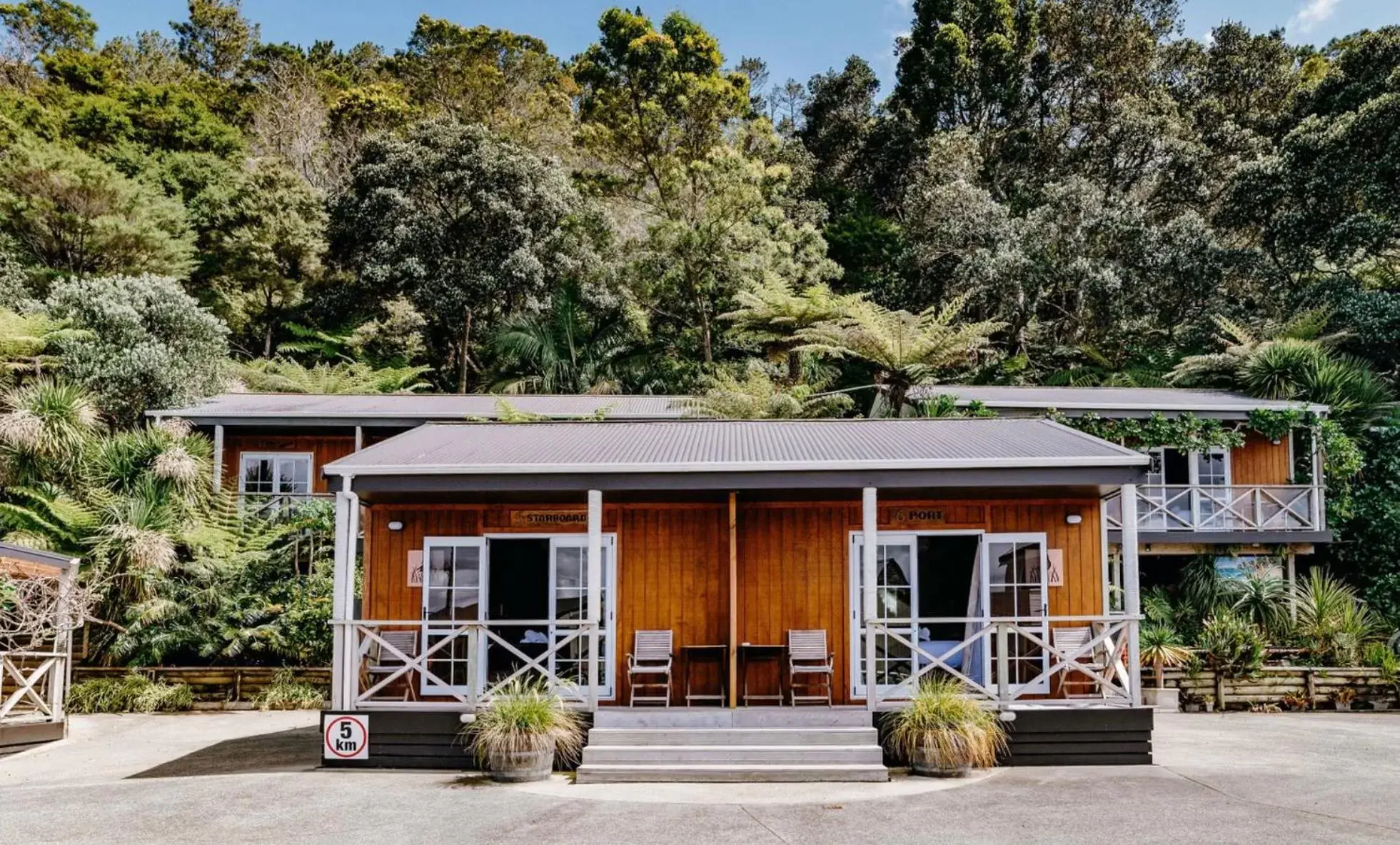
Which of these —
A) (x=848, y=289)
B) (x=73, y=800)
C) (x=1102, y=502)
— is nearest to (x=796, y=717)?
(x=1102, y=502)

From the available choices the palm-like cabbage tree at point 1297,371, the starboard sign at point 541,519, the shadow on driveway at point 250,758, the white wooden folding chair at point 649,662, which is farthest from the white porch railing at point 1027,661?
the palm-like cabbage tree at point 1297,371

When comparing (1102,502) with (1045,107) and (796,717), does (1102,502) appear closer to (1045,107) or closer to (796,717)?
(796,717)

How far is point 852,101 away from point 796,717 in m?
33.1

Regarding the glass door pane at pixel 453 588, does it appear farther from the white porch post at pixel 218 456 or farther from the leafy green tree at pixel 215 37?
the leafy green tree at pixel 215 37

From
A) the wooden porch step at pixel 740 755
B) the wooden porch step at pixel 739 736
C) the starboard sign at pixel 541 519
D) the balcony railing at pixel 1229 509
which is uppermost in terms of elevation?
the balcony railing at pixel 1229 509

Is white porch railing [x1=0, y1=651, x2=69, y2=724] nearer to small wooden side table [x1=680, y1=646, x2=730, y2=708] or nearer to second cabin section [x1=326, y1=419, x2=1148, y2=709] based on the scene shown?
second cabin section [x1=326, y1=419, x2=1148, y2=709]

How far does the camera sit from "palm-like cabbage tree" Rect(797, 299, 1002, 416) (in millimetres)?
19797

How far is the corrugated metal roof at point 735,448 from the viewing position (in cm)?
1057

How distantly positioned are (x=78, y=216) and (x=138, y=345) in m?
9.10

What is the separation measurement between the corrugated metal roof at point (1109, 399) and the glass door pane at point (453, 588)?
10627mm

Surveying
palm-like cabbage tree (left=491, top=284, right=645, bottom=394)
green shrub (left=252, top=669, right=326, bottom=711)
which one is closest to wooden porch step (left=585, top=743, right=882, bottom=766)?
green shrub (left=252, top=669, right=326, bottom=711)

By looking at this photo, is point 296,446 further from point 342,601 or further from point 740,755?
point 740,755

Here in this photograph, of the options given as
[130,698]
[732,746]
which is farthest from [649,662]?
[130,698]

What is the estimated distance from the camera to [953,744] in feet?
31.6
